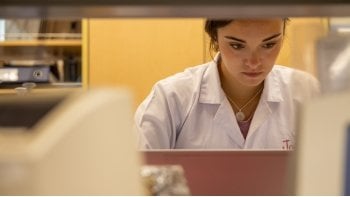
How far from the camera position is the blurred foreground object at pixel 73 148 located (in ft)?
1.07

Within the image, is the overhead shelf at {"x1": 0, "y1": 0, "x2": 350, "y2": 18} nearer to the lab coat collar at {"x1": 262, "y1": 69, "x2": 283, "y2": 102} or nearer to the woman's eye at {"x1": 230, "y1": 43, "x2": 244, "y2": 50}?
the woman's eye at {"x1": 230, "y1": 43, "x2": 244, "y2": 50}

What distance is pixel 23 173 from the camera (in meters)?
0.32

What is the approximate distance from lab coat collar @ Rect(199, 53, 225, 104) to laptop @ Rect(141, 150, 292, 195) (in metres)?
0.63

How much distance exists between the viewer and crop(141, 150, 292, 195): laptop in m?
0.70

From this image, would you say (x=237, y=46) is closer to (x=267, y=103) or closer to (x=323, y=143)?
(x=267, y=103)

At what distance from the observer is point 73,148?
356 mm

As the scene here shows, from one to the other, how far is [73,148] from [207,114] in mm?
1142

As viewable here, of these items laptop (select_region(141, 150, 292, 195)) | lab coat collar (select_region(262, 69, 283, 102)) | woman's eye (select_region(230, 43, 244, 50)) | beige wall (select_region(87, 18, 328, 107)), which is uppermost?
beige wall (select_region(87, 18, 328, 107))

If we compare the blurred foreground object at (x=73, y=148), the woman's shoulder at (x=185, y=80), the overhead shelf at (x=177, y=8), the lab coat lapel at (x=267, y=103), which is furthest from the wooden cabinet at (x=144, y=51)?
the blurred foreground object at (x=73, y=148)

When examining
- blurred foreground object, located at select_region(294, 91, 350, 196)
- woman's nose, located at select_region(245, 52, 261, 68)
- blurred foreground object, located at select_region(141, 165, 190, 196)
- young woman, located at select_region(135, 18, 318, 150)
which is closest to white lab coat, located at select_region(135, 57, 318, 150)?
young woman, located at select_region(135, 18, 318, 150)

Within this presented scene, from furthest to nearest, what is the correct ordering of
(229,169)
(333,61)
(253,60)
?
(253,60)
(229,169)
(333,61)

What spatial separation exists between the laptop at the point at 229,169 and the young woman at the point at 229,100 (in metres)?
0.52

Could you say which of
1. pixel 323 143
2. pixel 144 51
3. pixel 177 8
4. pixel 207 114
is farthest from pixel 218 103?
pixel 144 51

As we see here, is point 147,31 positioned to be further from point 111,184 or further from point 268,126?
point 111,184
